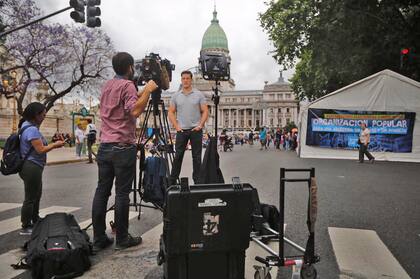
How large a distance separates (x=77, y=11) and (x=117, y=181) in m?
9.65

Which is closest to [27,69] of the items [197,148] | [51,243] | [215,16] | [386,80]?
[386,80]

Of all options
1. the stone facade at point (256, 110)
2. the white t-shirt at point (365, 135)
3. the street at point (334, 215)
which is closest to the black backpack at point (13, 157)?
the street at point (334, 215)

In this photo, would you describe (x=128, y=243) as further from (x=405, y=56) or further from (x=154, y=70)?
(x=405, y=56)

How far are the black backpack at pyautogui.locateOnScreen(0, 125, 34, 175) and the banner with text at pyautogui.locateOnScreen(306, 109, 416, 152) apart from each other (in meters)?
15.9

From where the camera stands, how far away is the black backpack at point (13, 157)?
4.09 m

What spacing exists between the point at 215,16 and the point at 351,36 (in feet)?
345

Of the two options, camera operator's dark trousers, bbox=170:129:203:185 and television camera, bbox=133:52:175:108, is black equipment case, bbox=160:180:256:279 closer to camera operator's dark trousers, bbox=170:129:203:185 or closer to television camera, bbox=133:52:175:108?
television camera, bbox=133:52:175:108

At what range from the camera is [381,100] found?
Result: 57.0ft

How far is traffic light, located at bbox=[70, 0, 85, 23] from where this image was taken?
11.5m

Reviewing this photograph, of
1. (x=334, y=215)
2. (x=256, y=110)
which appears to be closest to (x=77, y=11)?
(x=334, y=215)

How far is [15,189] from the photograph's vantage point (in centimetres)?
779

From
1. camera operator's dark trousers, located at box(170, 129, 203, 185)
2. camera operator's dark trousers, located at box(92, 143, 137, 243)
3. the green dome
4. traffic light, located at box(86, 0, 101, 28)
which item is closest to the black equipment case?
camera operator's dark trousers, located at box(92, 143, 137, 243)

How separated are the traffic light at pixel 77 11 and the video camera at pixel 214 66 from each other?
7818 millimetres

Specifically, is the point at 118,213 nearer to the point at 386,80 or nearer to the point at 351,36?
the point at 386,80
